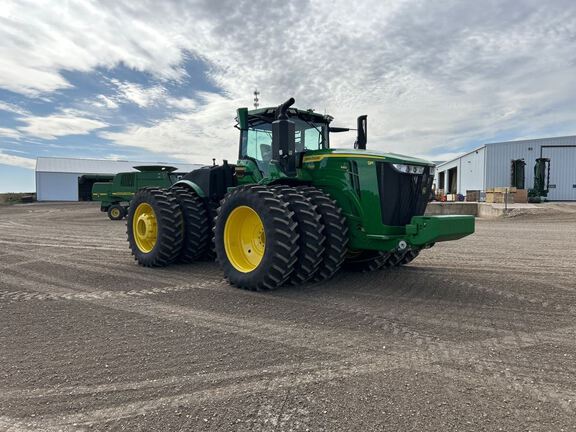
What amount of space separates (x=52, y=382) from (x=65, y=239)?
10.2 metres

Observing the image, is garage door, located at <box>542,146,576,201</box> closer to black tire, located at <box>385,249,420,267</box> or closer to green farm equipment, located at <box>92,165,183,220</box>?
green farm equipment, located at <box>92,165,183,220</box>

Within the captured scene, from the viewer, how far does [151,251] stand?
7.11m

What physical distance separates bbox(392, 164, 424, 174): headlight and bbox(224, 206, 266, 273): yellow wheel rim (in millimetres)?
2056

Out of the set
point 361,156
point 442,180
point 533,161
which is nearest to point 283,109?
point 361,156

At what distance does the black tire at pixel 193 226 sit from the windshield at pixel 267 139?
1.21m

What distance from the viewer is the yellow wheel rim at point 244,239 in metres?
5.79

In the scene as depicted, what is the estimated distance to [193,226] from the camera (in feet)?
22.9

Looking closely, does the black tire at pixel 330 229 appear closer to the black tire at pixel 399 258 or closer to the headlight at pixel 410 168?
the headlight at pixel 410 168

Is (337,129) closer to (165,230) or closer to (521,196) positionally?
(165,230)

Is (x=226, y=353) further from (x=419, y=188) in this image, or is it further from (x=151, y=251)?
(x=151, y=251)

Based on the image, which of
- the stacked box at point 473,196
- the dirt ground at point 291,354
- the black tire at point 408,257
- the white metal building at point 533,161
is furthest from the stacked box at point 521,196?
the black tire at point 408,257

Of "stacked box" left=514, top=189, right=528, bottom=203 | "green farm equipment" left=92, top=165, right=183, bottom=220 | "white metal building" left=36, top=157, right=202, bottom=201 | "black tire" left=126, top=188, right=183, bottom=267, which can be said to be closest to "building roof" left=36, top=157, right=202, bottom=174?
"white metal building" left=36, top=157, right=202, bottom=201

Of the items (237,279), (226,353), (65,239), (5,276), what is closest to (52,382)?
(226,353)

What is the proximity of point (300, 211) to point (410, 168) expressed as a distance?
5.43ft
